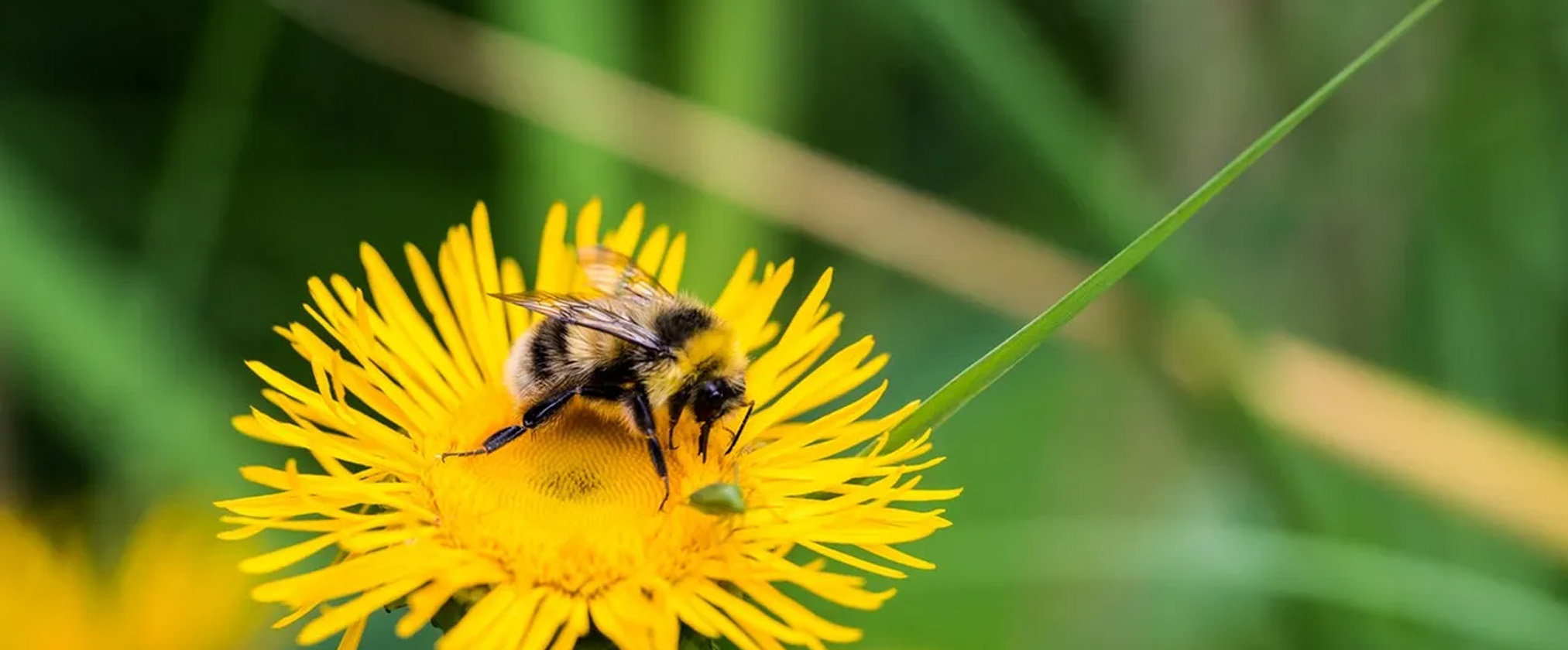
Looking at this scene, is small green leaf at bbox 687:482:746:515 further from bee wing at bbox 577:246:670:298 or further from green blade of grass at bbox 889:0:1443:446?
bee wing at bbox 577:246:670:298

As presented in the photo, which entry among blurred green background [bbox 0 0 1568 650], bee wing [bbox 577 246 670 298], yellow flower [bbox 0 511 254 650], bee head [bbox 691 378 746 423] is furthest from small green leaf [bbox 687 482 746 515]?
yellow flower [bbox 0 511 254 650]

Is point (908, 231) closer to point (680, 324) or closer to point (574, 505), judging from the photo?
point (680, 324)

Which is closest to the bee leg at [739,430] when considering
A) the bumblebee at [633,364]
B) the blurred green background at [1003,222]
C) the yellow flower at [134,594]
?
the bumblebee at [633,364]

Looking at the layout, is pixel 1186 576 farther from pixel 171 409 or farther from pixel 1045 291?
pixel 171 409

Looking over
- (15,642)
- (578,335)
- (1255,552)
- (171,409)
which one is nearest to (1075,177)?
(1255,552)

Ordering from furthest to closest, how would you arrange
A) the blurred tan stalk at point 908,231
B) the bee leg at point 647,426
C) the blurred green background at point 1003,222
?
the blurred tan stalk at point 908,231 < the blurred green background at point 1003,222 < the bee leg at point 647,426

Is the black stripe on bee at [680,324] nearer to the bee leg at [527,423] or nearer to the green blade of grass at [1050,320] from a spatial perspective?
the bee leg at [527,423]
